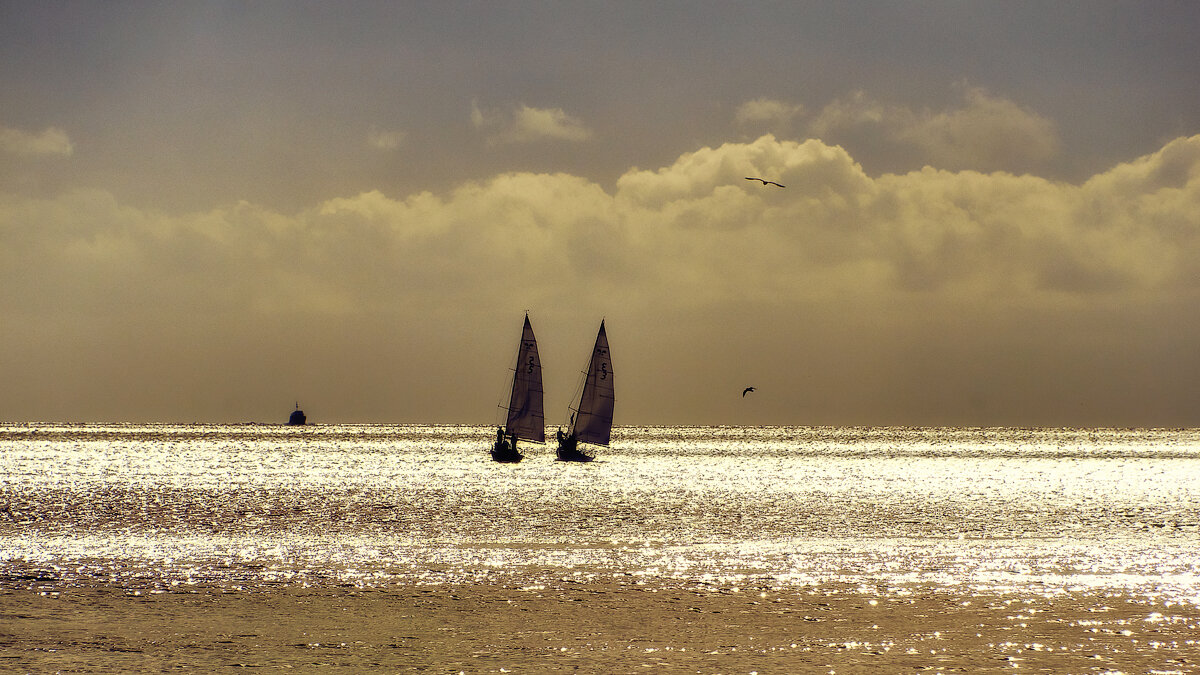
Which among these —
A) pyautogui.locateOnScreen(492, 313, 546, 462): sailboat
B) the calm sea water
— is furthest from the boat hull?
the calm sea water

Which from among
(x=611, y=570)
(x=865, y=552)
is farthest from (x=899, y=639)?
(x=865, y=552)

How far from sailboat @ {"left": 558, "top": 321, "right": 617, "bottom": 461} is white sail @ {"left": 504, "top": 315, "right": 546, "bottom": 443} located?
17.1ft

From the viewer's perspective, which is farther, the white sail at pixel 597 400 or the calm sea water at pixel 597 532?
the white sail at pixel 597 400

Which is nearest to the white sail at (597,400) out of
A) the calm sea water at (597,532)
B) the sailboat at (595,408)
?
the sailboat at (595,408)

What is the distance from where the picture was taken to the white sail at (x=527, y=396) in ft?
305

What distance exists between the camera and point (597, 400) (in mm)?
100062

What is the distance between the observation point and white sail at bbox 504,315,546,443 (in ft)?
305

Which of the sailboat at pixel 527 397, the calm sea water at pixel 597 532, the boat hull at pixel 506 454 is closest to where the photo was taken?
the calm sea water at pixel 597 532

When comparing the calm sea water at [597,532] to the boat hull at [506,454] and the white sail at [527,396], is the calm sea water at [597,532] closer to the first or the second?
the white sail at [527,396]

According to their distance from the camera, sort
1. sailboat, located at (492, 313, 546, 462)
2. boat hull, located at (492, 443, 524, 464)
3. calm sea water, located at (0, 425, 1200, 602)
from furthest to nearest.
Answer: boat hull, located at (492, 443, 524, 464) → sailboat, located at (492, 313, 546, 462) → calm sea water, located at (0, 425, 1200, 602)

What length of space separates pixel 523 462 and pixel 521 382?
20.7 meters

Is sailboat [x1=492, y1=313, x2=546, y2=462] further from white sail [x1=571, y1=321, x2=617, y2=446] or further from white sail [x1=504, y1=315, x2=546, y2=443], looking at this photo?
white sail [x1=571, y1=321, x2=617, y2=446]

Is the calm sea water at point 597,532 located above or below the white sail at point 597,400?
below

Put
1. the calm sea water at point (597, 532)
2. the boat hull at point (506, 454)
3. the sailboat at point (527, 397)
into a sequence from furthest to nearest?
1. the boat hull at point (506, 454)
2. the sailboat at point (527, 397)
3. the calm sea water at point (597, 532)
